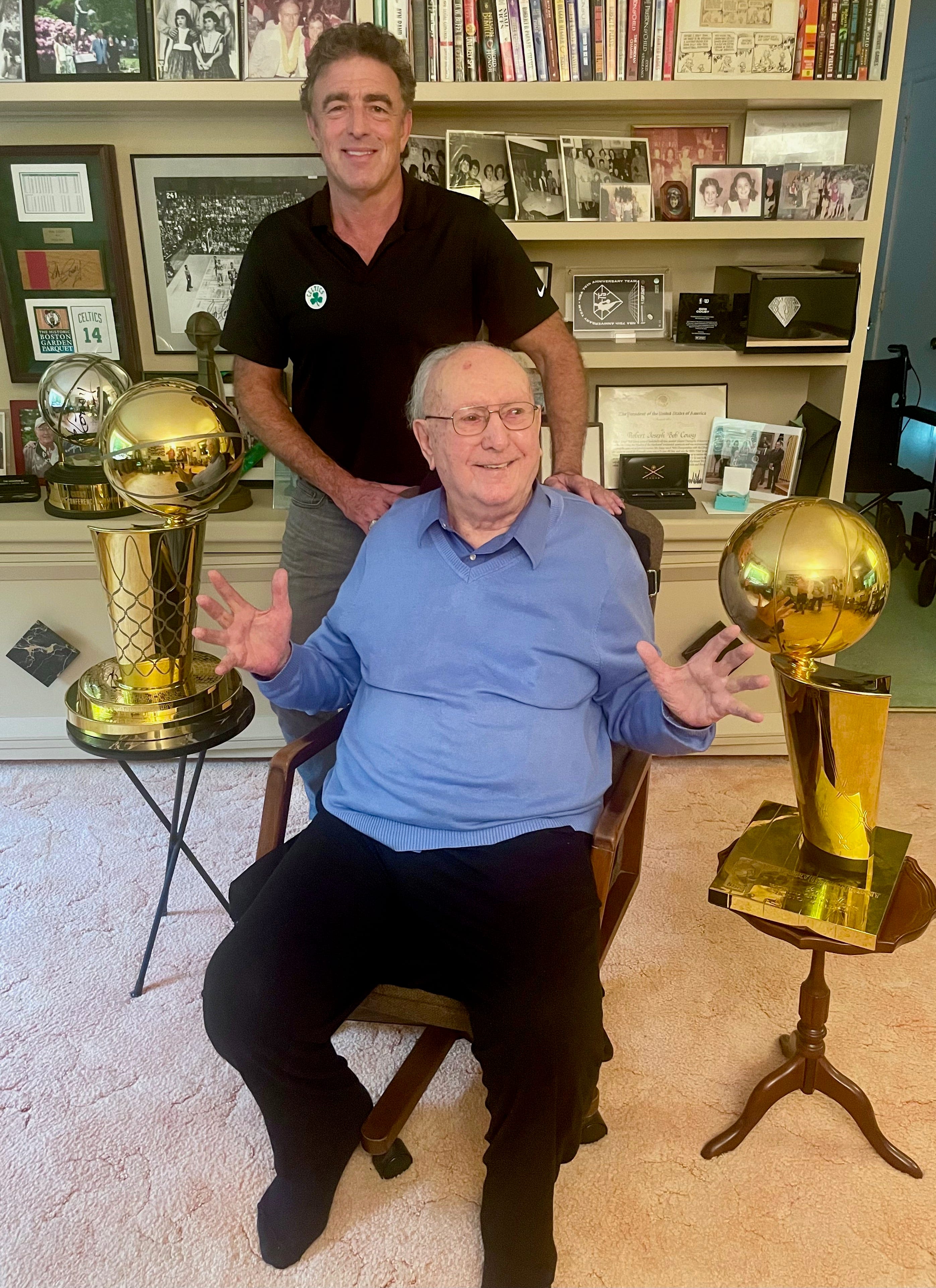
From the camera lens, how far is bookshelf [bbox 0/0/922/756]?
234 cm

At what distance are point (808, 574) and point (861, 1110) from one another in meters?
0.94

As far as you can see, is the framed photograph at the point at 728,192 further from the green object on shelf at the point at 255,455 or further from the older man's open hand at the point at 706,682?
the older man's open hand at the point at 706,682

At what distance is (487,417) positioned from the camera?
58.5 inches

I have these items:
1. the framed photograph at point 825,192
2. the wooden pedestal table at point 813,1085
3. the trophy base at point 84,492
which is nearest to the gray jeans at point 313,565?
the trophy base at point 84,492

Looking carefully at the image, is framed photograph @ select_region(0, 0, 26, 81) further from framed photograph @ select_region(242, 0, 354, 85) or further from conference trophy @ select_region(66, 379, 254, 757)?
conference trophy @ select_region(66, 379, 254, 757)

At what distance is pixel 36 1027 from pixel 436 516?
1279mm

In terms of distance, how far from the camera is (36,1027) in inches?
73.2

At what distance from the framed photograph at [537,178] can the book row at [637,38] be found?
165mm

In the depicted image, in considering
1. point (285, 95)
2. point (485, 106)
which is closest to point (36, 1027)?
point (285, 95)

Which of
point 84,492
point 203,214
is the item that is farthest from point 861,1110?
point 203,214

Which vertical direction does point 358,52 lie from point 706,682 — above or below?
above

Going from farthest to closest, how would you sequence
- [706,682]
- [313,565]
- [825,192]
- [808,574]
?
[825,192] → [313,565] → [706,682] → [808,574]

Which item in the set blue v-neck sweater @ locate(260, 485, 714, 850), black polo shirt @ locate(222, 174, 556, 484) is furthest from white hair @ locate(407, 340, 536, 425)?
black polo shirt @ locate(222, 174, 556, 484)

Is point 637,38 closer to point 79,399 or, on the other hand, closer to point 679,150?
point 679,150
